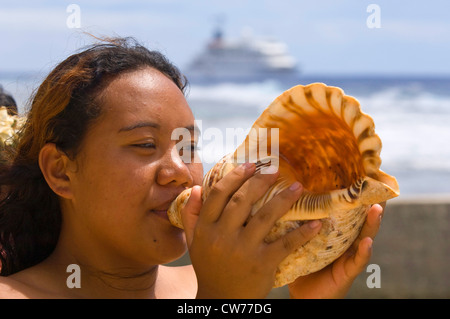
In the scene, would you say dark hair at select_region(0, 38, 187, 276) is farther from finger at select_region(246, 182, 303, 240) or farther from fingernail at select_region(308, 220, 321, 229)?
fingernail at select_region(308, 220, 321, 229)

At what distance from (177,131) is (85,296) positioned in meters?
0.68

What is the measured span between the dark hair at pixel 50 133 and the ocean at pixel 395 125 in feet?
1.14

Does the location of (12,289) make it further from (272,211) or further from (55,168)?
(272,211)

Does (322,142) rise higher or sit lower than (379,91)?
lower

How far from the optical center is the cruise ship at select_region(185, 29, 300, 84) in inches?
1885

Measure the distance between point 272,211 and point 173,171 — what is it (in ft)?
1.49

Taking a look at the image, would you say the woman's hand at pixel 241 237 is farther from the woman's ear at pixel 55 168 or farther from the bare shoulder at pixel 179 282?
the bare shoulder at pixel 179 282

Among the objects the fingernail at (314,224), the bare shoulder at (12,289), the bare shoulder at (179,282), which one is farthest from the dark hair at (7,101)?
the fingernail at (314,224)

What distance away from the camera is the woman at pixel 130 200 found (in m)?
1.65

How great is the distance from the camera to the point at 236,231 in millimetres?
1638

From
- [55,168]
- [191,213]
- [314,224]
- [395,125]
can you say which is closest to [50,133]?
[55,168]

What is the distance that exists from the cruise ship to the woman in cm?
4473

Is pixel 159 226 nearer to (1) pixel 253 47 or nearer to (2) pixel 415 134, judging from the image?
(2) pixel 415 134

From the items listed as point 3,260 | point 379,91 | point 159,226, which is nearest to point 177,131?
point 159,226
